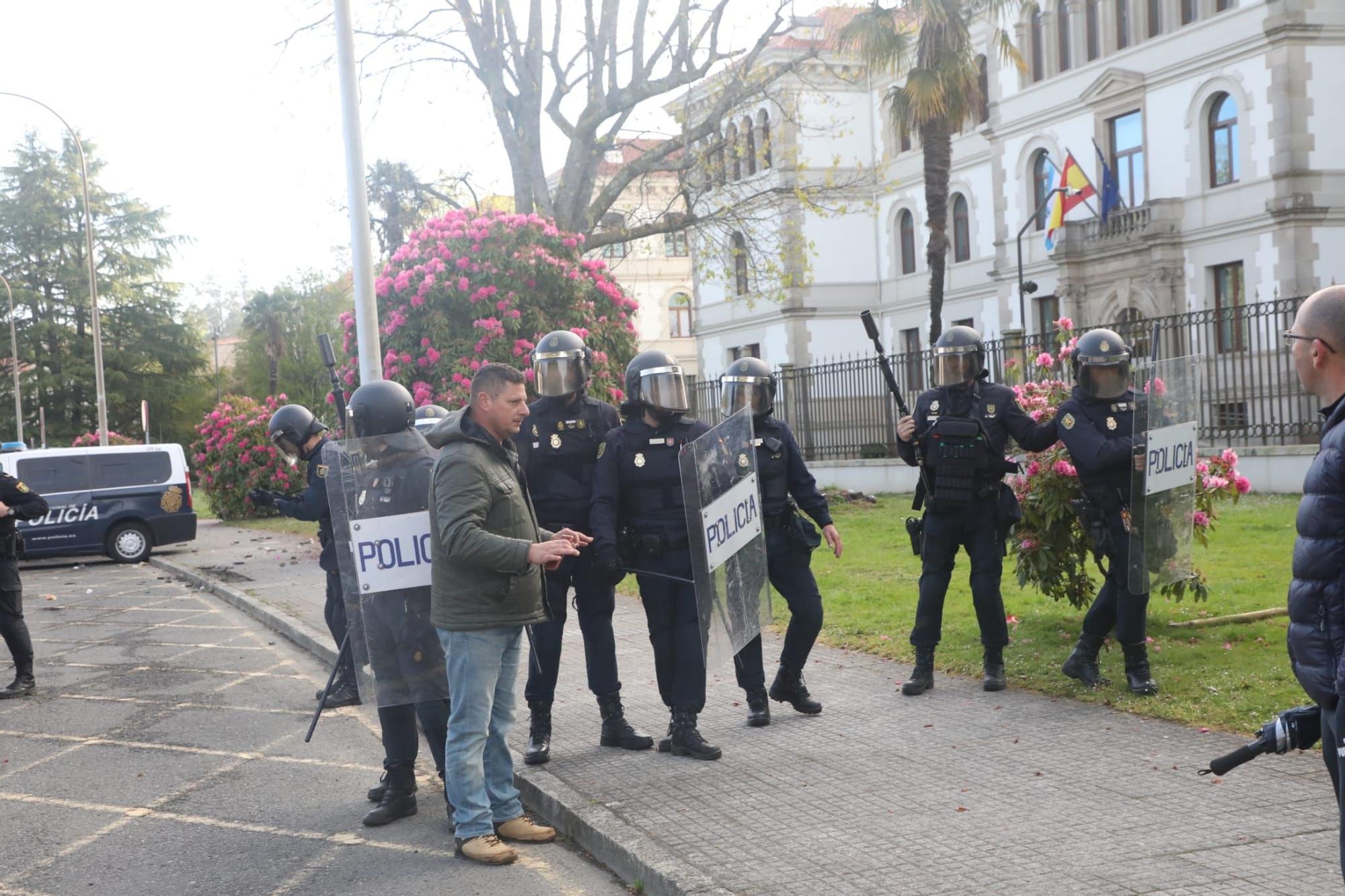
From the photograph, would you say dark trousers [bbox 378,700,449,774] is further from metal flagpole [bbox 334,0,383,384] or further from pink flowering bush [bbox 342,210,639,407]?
pink flowering bush [bbox 342,210,639,407]

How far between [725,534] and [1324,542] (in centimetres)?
320

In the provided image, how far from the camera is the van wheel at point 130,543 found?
2084cm

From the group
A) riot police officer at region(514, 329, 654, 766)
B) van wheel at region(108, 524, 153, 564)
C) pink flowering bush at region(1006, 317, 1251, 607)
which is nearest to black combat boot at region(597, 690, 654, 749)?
riot police officer at region(514, 329, 654, 766)

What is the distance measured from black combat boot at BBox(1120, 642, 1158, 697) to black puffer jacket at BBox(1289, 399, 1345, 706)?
368cm

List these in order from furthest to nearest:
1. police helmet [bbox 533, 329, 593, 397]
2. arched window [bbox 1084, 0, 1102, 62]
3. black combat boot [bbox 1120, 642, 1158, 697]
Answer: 1. arched window [bbox 1084, 0, 1102, 62]
2. black combat boot [bbox 1120, 642, 1158, 697]
3. police helmet [bbox 533, 329, 593, 397]

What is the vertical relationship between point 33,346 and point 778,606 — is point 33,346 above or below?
above

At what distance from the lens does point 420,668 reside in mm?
5375

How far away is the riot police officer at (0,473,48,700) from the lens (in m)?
8.98

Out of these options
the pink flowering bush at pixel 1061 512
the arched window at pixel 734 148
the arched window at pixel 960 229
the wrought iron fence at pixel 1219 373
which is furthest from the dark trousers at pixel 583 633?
the arched window at pixel 960 229

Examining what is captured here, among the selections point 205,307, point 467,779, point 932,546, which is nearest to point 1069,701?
point 932,546

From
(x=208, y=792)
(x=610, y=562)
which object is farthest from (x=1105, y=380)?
(x=208, y=792)

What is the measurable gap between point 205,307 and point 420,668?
92.3 meters

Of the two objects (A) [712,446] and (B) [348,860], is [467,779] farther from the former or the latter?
(A) [712,446]

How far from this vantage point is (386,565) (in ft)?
17.5
